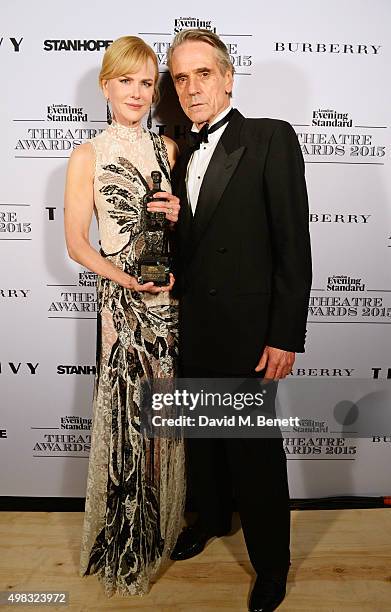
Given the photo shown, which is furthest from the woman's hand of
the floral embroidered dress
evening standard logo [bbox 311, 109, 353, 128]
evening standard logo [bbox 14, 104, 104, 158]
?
evening standard logo [bbox 311, 109, 353, 128]

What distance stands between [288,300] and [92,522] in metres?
1.07

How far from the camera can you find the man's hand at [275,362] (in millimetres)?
1840

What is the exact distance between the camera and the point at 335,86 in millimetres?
2287

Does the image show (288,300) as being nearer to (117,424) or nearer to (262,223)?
(262,223)

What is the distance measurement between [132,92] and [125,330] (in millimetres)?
770

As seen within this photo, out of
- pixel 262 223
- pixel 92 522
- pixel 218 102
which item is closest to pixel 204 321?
pixel 262 223

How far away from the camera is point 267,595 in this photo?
1.96m

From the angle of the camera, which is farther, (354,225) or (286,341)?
(354,225)

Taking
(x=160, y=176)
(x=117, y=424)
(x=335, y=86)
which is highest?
(x=335, y=86)

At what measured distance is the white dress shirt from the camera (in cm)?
186

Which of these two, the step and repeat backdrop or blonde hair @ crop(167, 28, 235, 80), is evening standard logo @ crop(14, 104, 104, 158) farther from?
blonde hair @ crop(167, 28, 235, 80)

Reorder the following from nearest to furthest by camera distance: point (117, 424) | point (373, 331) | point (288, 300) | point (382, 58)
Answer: point (288, 300)
point (117, 424)
point (382, 58)
point (373, 331)

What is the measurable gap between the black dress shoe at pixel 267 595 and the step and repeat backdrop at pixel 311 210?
700 millimetres

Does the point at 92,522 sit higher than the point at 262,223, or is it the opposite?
the point at 262,223
